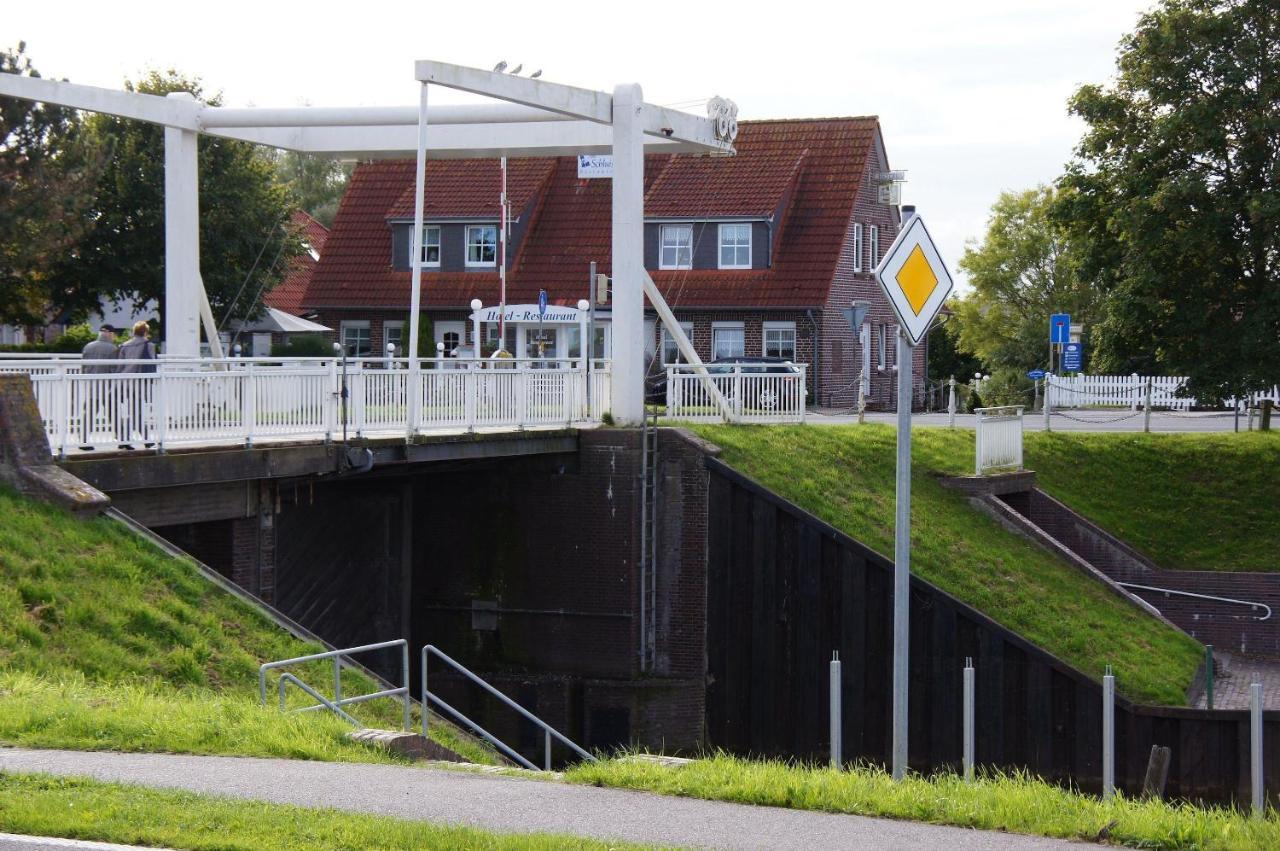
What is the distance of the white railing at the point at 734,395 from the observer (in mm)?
28406

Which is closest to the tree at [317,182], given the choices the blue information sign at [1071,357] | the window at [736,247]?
the window at [736,247]

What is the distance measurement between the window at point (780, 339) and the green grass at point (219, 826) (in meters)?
38.5

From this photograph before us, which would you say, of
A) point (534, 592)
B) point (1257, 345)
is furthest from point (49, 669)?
point (1257, 345)

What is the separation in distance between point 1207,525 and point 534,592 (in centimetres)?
1404

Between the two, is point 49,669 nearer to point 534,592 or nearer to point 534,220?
point 534,592

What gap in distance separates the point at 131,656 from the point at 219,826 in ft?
20.7

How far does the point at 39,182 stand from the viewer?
4134 centimetres

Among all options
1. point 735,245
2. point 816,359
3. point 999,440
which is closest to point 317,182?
point 735,245

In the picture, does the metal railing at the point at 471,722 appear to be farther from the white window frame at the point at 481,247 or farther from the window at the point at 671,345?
the white window frame at the point at 481,247

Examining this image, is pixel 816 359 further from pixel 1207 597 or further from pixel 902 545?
pixel 902 545

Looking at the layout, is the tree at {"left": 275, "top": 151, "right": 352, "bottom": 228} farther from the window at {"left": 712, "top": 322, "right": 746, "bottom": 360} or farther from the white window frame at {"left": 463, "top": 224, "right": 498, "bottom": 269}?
the window at {"left": 712, "top": 322, "right": 746, "bottom": 360}

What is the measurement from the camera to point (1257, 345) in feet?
101

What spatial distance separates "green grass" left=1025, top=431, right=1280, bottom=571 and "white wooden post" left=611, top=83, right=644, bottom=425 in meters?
9.89

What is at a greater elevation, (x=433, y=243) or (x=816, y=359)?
(x=433, y=243)
